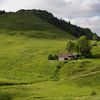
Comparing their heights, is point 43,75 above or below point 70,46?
below

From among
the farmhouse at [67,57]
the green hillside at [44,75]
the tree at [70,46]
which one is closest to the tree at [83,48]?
the green hillside at [44,75]

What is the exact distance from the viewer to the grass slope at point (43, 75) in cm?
9220

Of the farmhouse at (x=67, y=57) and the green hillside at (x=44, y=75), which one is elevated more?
the farmhouse at (x=67, y=57)

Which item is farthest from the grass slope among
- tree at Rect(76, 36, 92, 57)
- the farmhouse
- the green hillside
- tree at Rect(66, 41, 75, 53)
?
tree at Rect(66, 41, 75, 53)

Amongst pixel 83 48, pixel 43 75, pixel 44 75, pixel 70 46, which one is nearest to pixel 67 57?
pixel 83 48

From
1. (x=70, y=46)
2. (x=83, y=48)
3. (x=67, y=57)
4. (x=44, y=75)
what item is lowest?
(x=44, y=75)

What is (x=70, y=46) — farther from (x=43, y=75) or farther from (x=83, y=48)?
(x=43, y=75)

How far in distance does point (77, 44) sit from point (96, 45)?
92.7 ft

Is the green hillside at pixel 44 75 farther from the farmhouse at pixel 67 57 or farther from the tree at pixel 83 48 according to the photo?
the farmhouse at pixel 67 57

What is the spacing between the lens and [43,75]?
13350cm

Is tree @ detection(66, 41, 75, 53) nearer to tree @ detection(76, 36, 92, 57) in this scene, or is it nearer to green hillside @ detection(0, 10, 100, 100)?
green hillside @ detection(0, 10, 100, 100)

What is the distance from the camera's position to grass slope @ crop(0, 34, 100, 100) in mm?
92200

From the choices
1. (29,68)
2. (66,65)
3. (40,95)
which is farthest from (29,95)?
(29,68)

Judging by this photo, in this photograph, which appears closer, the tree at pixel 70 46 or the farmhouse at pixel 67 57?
the farmhouse at pixel 67 57
